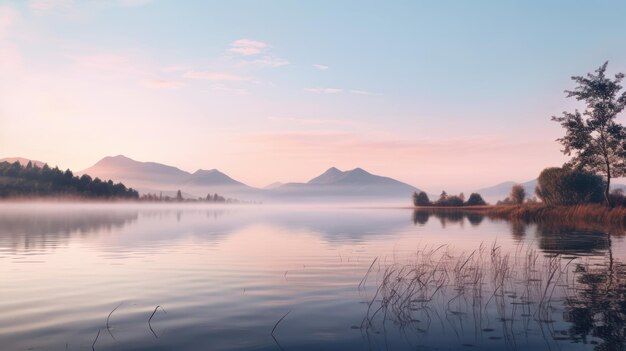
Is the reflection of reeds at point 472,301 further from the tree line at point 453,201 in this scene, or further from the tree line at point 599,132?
the tree line at point 453,201

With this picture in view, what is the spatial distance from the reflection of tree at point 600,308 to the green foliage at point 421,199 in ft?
477

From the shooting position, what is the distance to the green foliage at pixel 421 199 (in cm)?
16355

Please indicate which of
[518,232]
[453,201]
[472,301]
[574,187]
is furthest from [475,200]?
[472,301]

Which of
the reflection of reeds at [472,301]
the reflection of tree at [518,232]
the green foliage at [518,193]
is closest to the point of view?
the reflection of reeds at [472,301]

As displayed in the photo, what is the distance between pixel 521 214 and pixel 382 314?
70660 millimetres

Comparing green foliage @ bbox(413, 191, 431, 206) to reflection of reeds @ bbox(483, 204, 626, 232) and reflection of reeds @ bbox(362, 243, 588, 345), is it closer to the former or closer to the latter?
reflection of reeds @ bbox(483, 204, 626, 232)

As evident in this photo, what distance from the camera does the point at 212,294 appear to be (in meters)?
16.7

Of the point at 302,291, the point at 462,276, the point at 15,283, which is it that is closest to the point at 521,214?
the point at 462,276

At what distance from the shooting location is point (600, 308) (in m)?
13.6

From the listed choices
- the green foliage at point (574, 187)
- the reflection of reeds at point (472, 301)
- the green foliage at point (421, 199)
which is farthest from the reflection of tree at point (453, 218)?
the green foliage at point (421, 199)

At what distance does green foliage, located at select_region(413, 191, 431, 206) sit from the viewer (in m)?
164

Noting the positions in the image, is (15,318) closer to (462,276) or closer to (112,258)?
(112,258)

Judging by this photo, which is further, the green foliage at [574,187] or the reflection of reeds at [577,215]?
the green foliage at [574,187]

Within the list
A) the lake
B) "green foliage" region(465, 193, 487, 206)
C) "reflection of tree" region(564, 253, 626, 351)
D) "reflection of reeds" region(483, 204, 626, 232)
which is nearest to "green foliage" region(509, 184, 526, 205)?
"reflection of reeds" region(483, 204, 626, 232)
